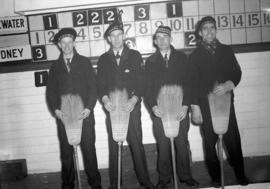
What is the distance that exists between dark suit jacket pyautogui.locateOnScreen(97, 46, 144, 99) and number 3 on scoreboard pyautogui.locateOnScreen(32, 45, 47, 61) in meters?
0.90

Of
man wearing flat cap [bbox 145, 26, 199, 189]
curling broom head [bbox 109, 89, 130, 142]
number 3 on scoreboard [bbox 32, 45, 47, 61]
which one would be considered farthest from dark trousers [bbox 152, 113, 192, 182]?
number 3 on scoreboard [bbox 32, 45, 47, 61]

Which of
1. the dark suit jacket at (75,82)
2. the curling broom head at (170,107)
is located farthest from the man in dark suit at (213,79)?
the dark suit jacket at (75,82)

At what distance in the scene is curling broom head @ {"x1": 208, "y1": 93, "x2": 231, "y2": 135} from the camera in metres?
2.77

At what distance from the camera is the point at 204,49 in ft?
9.51

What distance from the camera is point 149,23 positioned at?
3393 mm

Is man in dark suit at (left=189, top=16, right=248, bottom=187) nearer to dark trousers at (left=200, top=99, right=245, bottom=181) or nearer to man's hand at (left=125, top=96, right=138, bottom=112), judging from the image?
dark trousers at (left=200, top=99, right=245, bottom=181)

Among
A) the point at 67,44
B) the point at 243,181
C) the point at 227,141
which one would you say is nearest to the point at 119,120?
the point at 67,44

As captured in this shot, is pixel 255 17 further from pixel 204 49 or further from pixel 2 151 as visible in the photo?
pixel 2 151

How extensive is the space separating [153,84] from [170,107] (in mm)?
285

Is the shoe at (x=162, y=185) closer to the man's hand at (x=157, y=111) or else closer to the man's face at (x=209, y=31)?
the man's hand at (x=157, y=111)

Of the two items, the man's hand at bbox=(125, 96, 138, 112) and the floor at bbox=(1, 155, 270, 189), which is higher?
the man's hand at bbox=(125, 96, 138, 112)

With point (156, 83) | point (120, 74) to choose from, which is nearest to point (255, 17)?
point (156, 83)

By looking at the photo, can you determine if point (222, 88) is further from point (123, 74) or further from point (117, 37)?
point (117, 37)

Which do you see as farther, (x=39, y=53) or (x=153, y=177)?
(x=39, y=53)
